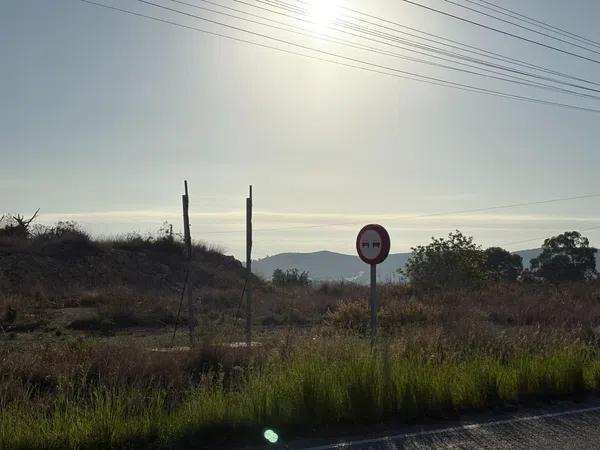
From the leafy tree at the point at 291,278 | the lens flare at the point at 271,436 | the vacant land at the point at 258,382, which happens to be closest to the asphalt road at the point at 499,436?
the lens flare at the point at 271,436

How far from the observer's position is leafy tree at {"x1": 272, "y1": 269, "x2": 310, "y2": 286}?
42062 millimetres

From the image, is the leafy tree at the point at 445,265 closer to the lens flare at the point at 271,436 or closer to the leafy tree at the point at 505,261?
the lens flare at the point at 271,436

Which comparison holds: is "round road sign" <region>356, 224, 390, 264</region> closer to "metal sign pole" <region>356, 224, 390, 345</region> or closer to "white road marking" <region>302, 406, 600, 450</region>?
"metal sign pole" <region>356, 224, 390, 345</region>

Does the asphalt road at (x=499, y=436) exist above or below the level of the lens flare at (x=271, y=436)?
below

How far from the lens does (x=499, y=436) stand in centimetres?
704

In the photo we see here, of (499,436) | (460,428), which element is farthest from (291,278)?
(499,436)

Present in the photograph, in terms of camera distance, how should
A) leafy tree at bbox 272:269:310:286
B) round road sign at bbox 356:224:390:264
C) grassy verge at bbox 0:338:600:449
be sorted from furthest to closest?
leafy tree at bbox 272:269:310:286
round road sign at bbox 356:224:390:264
grassy verge at bbox 0:338:600:449

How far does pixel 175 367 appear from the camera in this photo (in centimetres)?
992

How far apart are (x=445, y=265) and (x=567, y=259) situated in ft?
104

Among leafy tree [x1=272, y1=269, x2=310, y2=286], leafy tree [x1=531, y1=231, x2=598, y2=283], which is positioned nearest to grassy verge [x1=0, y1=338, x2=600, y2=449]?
leafy tree [x1=272, y1=269, x2=310, y2=286]

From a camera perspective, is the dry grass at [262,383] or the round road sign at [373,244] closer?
the dry grass at [262,383]

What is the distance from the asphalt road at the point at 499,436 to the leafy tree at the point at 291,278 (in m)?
33.6

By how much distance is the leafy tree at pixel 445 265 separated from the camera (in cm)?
3056

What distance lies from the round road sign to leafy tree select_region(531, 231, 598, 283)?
50034mm
